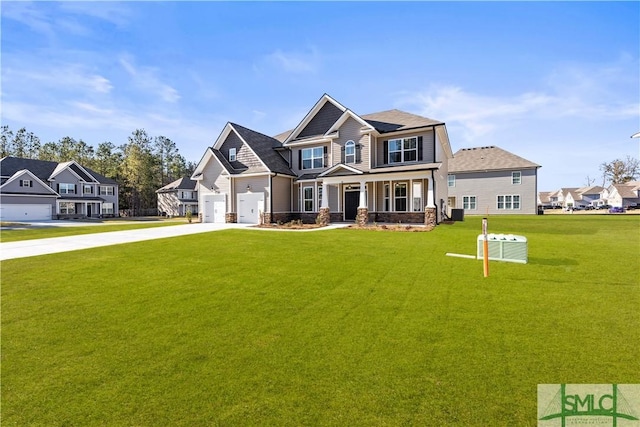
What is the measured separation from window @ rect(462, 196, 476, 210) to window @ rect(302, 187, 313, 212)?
75.6 ft

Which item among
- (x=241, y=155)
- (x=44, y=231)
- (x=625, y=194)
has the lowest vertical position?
(x=44, y=231)

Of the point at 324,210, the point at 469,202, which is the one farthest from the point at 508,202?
the point at 324,210

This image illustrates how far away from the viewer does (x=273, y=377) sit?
11.2 ft

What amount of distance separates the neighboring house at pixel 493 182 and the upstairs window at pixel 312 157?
1633cm

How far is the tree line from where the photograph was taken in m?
60.5

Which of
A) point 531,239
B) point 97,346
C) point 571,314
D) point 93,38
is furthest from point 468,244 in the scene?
point 93,38

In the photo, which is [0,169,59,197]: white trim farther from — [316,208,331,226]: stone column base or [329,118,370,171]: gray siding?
[329,118,370,171]: gray siding

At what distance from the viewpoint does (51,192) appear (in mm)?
43250

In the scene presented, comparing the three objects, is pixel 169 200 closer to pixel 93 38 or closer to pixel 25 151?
pixel 25 151

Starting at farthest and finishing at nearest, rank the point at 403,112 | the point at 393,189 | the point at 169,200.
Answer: the point at 169,200 → the point at 403,112 → the point at 393,189

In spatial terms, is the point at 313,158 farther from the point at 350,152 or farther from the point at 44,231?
the point at 44,231

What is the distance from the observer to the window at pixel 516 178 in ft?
115

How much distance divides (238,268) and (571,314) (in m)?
6.93

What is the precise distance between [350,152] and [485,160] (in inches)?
927
